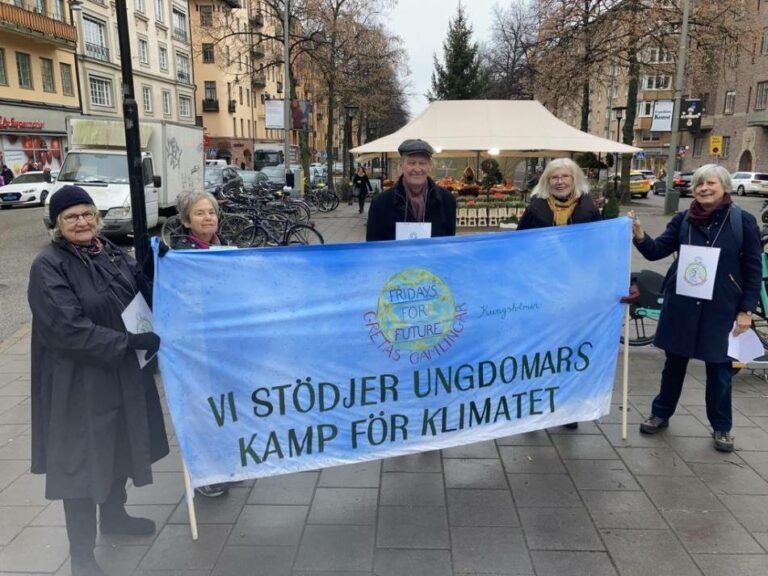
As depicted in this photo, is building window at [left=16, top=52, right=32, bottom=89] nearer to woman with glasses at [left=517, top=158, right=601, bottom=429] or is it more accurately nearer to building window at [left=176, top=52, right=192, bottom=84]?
building window at [left=176, top=52, right=192, bottom=84]

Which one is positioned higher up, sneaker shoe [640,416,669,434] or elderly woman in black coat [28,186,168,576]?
elderly woman in black coat [28,186,168,576]

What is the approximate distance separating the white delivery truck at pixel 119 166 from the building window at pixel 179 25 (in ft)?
112

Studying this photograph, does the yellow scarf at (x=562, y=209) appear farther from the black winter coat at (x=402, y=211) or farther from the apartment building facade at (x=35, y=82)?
the apartment building facade at (x=35, y=82)

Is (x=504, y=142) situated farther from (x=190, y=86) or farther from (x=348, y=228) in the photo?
(x=190, y=86)

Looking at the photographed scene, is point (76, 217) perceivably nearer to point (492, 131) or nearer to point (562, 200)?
point (562, 200)

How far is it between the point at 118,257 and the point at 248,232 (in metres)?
9.23

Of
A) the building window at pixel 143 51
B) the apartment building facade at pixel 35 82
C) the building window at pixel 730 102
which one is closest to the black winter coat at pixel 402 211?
the apartment building facade at pixel 35 82

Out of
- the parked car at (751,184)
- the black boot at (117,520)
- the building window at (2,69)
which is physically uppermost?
the building window at (2,69)

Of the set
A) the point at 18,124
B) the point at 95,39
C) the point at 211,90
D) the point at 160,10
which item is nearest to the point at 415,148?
the point at 18,124

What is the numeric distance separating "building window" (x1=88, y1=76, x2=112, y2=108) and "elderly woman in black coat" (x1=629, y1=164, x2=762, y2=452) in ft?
132

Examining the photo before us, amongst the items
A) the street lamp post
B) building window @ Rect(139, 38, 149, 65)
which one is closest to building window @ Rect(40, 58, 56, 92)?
building window @ Rect(139, 38, 149, 65)

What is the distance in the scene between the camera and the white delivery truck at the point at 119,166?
12.9 metres

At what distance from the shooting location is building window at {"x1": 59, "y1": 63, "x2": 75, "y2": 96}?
3400cm

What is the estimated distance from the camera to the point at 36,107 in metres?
31.1
